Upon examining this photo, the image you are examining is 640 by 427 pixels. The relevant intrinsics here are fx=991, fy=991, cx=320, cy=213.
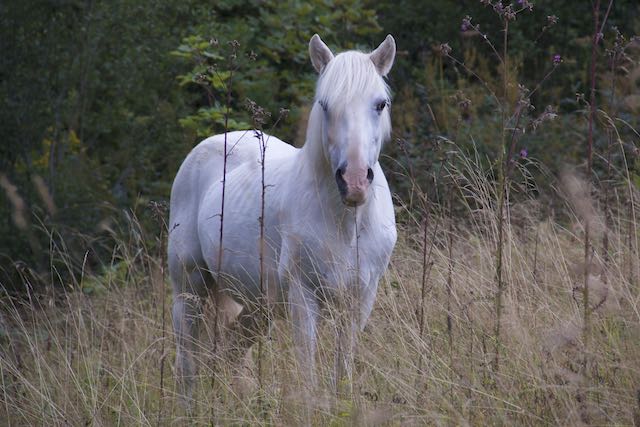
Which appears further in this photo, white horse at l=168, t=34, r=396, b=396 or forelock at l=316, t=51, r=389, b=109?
forelock at l=316, t=51, r=389, b=109

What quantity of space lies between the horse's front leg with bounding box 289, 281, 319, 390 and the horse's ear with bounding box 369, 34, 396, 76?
3.50 feet

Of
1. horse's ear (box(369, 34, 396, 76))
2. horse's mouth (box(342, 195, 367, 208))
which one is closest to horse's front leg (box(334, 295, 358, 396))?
horse's mouth (box(342, 195, 367, 208))

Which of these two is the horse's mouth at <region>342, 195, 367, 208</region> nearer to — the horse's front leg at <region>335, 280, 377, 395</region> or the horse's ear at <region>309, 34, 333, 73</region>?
the horse's front leg at <region>335, 280, 377, 395</region>

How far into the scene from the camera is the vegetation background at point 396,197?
356 centimetres

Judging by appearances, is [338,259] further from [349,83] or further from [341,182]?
[349,83]

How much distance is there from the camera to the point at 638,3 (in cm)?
1176

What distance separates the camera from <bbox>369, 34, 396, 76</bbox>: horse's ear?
4531mm

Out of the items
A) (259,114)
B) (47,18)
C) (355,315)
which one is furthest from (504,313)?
(47,18)

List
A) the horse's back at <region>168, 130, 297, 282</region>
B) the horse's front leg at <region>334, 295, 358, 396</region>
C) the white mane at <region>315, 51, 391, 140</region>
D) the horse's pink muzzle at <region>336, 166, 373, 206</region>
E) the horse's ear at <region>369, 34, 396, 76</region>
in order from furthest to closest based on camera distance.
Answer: the horse's back at <region>168, 130, 297, 282</region> < the horse's ear at <region>369, 34, 396, 76</region> < the white mane at <region>315, 51, 391, 140</region> < the horse's pink muzzle at <region>336, 166, 373, 206</region> < the horse's front leg at <region>334, 295, 358, 396</region>

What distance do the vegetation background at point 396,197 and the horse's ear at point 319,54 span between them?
16.9 inches

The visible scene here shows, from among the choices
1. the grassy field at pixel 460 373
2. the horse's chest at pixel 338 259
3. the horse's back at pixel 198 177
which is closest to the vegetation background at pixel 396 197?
the grassy field at pixel 460 373

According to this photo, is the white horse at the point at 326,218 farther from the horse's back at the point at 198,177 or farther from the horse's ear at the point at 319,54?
the horse's back at the point at 198,177

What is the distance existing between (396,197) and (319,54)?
1.91m

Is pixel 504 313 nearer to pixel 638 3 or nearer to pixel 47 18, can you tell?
pixel 47 18
